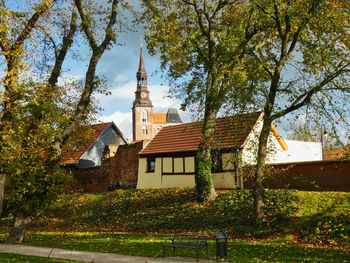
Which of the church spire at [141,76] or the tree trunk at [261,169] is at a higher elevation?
the church spire at [141,76]

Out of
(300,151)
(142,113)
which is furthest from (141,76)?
(300,151)

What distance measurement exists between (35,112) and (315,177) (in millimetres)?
15414

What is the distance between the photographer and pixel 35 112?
47.9ft

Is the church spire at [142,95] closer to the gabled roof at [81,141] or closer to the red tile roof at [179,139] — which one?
the gabled roof at [81,141]

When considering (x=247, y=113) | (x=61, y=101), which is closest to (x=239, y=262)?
(x=247, y=113)

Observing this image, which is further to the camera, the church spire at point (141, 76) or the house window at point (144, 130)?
the house window at point (144, 130)

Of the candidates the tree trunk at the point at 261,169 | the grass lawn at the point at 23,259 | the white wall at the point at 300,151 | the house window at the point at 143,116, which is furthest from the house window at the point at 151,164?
the house window at the point at 143,116

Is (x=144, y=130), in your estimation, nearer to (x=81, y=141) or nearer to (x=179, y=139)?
(x=179, y=139)

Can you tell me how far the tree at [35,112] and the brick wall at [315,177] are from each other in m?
10.5

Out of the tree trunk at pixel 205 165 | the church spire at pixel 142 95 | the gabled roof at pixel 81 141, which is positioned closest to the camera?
the gabled roof at pixel 81 141

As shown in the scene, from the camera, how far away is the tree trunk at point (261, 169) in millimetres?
16828

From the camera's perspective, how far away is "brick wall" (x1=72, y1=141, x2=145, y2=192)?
31.2m

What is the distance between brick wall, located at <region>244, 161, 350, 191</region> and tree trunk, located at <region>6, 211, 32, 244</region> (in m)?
11.5

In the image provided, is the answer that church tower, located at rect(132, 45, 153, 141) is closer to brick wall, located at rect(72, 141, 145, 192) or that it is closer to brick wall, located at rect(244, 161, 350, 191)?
brick wall, located at rect(72, 141, 145, 192)
